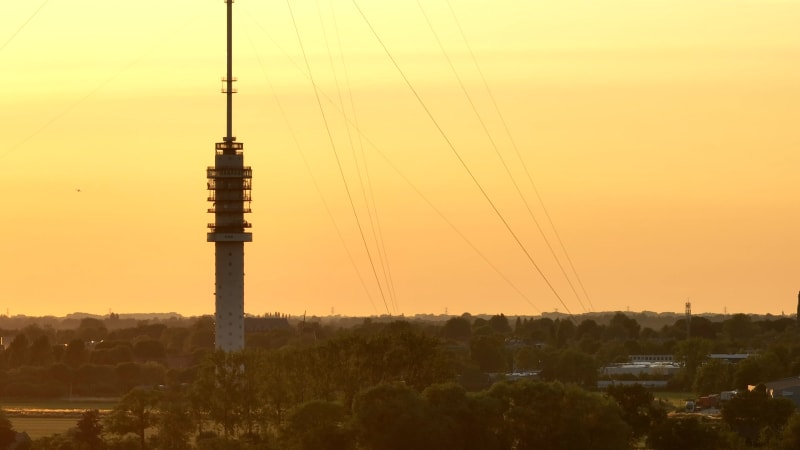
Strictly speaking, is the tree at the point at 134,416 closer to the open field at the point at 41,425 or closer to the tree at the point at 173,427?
the tree at the point at 173,427

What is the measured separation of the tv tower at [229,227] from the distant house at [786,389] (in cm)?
4636

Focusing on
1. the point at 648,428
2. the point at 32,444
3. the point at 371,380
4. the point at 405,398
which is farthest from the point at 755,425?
the point at 32,444

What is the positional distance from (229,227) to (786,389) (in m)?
51.2

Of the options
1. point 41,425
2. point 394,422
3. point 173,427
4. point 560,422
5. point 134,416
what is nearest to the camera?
point 394,422

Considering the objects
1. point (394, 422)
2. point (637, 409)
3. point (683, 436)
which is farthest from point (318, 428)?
point (637, 409)

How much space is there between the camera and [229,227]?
640 ft

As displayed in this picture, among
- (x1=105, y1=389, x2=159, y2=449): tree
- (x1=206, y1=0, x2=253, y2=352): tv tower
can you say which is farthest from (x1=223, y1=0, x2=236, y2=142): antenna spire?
(x1=105, y1=389, x2=159, y2=449): tree

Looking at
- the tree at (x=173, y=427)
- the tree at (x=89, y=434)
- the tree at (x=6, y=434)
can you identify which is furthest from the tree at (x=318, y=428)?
the tree at (x=6, y=434)

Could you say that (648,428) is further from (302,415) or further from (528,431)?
(302,415)

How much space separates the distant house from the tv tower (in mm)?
46357

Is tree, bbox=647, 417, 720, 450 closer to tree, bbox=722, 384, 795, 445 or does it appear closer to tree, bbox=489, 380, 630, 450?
tree, bbox=489, 380, 630, 450

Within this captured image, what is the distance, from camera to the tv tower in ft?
635

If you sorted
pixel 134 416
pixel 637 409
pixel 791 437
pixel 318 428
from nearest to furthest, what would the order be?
pixel 318 428 → pixel 791 437 → pixel 637 409 → pixel 134 416

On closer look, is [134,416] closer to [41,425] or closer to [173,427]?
[173,427]
